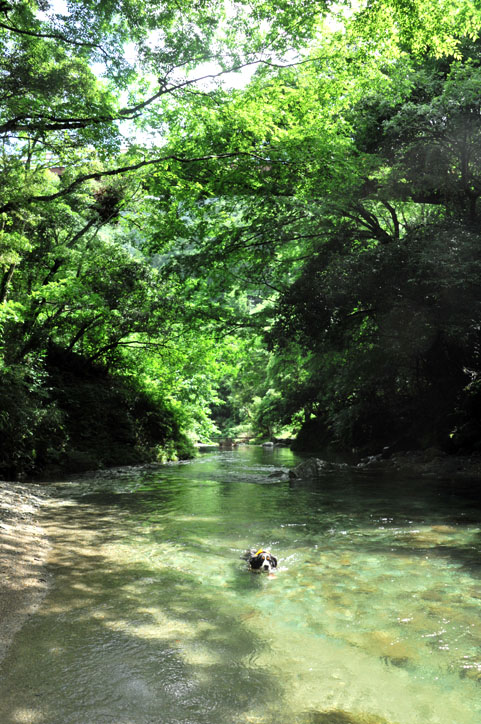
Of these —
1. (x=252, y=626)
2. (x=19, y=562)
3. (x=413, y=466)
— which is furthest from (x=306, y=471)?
(x=252, y=626)

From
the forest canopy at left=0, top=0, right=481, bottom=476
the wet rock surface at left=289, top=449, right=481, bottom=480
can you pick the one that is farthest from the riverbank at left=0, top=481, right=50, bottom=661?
the wet rock surface at left=289, top=449, right=481, bottom=480

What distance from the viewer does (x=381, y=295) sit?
37.9 ft

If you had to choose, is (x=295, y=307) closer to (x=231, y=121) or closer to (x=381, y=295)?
(x=381, y=295)

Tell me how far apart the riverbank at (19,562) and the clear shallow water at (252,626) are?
138mm

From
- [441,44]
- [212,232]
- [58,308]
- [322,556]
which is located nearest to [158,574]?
[322,556]

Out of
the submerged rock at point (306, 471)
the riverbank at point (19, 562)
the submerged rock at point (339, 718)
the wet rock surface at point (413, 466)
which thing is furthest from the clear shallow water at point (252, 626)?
the wet rock surface at point (413, 466)

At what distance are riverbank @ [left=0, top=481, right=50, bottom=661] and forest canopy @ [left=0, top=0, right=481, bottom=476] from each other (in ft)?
10.7

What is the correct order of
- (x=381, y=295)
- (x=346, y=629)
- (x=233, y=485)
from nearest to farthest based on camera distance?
(x=346, y=629), (x=233, y=485), (x=381, y=295)

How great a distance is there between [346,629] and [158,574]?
1864 mm

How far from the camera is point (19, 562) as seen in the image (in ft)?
14.8

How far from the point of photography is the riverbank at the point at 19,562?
340 centimetres

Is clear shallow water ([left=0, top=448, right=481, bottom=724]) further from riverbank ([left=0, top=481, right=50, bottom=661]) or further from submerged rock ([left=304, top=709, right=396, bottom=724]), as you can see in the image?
riverbank ([left=0, top=481, right=50, bottom=661])

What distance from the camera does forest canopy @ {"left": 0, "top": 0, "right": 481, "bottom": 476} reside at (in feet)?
22.7

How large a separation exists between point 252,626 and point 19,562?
2465 mm
